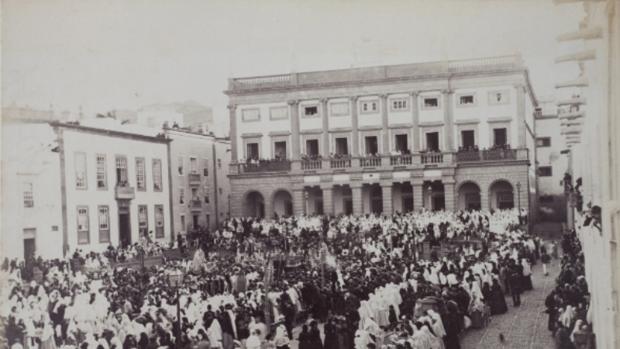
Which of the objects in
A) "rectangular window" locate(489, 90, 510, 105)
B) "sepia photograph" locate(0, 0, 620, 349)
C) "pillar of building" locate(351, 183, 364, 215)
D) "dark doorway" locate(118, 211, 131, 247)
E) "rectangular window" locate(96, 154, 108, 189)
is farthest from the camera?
"pillar of building" locate(351, 183, 364, 215)

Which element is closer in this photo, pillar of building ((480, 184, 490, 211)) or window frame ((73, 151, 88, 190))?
window frame ((73, 151, 88, 190))

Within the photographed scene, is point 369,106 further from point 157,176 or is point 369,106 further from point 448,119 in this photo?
point 157,176

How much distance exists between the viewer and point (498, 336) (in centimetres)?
1199

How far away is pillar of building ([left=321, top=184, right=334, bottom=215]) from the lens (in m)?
26.0

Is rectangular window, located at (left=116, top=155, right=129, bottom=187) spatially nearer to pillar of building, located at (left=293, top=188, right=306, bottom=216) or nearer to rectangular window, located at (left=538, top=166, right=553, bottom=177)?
pillar of building, located at (left=293, top=188, right=306, bottom=216)

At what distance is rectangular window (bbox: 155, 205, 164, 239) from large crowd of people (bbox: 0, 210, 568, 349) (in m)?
0.61

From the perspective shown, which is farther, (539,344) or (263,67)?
(263,67)

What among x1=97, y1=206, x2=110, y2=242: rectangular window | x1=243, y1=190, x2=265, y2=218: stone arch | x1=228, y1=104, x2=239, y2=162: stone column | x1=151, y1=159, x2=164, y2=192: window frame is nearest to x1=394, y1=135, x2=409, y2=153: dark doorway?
x1=243, y1=190, x2=265, y2=218: stone arch

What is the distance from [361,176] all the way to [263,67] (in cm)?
1211

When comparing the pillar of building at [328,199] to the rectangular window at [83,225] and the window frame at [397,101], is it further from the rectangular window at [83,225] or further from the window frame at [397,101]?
the rectangular window at [83,225]

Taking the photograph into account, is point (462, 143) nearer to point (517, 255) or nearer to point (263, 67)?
point (517, 255)

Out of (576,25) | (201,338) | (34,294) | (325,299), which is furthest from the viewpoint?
(325,299)

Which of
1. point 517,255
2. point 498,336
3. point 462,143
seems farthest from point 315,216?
point 498,336

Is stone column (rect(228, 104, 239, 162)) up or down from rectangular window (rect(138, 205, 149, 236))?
up
